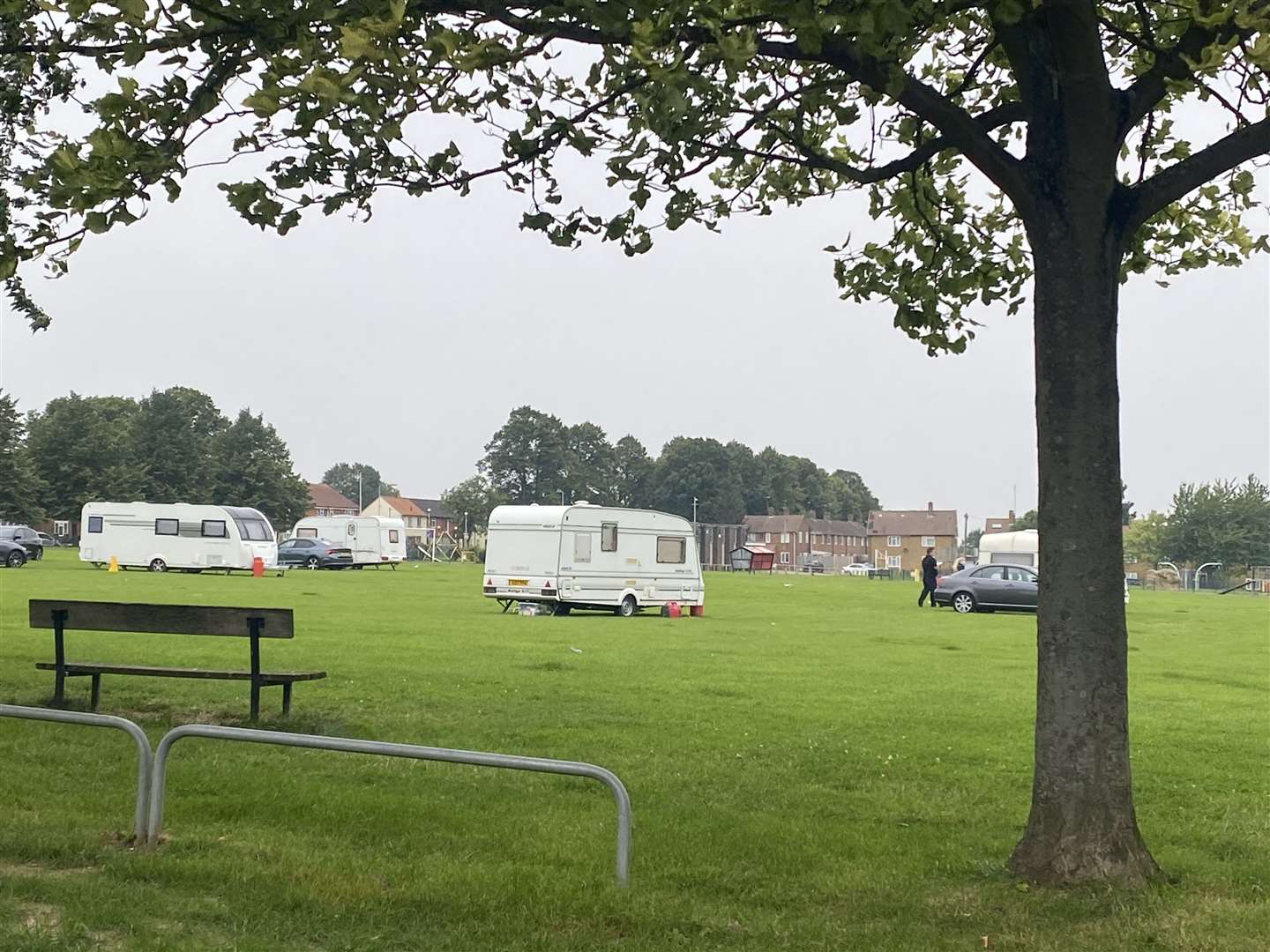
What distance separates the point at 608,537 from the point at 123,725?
26.6m

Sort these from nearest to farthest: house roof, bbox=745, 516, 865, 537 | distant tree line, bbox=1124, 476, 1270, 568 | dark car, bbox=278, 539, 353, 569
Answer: dark car, bbox=278, 539, 353, 569 < distant tree line, bbox=1124, 476, 1270, 568 < house roof, bbox=745, 516, 865, 537

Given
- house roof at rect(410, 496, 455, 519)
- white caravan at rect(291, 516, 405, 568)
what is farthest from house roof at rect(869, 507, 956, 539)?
white caravan at rect(291, 516, 405, 568)

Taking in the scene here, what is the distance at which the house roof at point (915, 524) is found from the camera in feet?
523

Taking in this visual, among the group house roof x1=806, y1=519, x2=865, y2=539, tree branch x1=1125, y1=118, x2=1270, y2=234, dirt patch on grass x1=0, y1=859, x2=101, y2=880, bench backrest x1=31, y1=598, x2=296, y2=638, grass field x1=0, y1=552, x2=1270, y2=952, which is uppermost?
house roof x1=806, y1=519, x2=865, y2=539

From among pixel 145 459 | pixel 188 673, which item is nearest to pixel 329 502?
pixel 145 459

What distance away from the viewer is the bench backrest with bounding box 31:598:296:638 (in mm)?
11422

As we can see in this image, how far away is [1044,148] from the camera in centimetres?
677

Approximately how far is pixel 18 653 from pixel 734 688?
8.67 meters

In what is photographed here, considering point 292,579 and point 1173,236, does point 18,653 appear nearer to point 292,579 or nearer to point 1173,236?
point 1173,236

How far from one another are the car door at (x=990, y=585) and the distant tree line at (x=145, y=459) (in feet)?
191

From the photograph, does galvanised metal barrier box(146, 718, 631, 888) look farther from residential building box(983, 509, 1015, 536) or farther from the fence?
residential building box(983, 509, 1015, 536)

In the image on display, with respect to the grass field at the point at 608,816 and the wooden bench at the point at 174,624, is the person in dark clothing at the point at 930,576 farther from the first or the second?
the wooden bench at the point at 174,624

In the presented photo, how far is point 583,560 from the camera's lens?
32.4 m

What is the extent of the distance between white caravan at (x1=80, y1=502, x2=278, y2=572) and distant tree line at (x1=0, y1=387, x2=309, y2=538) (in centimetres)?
2696
